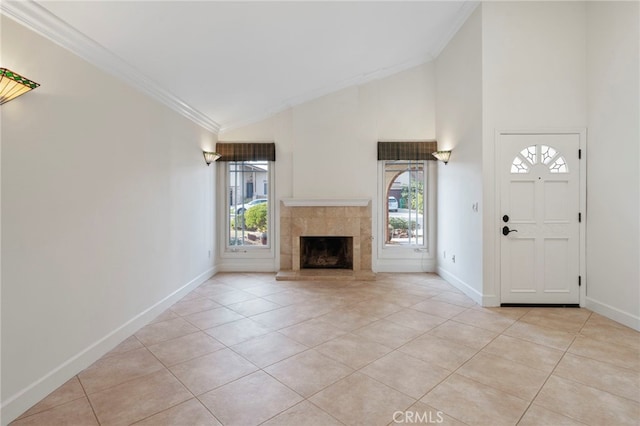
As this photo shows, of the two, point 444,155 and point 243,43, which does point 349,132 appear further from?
point 243,43

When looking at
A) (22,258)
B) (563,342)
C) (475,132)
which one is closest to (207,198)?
(22,258)

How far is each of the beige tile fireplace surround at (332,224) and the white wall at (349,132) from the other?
215mm

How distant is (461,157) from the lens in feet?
15.2

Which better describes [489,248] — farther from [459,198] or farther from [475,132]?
[475,132]

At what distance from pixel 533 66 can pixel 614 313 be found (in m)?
3.00

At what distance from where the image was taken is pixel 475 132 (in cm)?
413

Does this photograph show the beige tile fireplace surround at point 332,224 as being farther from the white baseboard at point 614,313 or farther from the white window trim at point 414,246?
the white baseboard at point 614,313

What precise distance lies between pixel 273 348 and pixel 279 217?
325 centimetres

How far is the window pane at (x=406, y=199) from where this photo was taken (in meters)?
5.94

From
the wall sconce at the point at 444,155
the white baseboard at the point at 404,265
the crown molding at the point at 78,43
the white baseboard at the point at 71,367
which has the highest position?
the crown molding at the point at 78,43

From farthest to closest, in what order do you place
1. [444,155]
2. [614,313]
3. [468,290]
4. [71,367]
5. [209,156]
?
1. [209,156]
2. [444,155]
3. [468,290]
4. [614,313]
5. [71,367]

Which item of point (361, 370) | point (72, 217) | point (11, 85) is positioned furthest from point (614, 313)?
point (11, 85)

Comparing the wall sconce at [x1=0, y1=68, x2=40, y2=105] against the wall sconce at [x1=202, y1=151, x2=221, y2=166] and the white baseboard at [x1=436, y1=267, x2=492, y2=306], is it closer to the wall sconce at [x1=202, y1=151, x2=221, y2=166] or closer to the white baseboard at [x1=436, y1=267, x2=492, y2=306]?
the wall sconce at [x1=202, y1=151, x2=221, y2=166]

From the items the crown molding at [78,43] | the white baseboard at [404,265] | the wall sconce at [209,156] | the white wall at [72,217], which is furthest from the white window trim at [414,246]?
the crown molding at [78,43]
